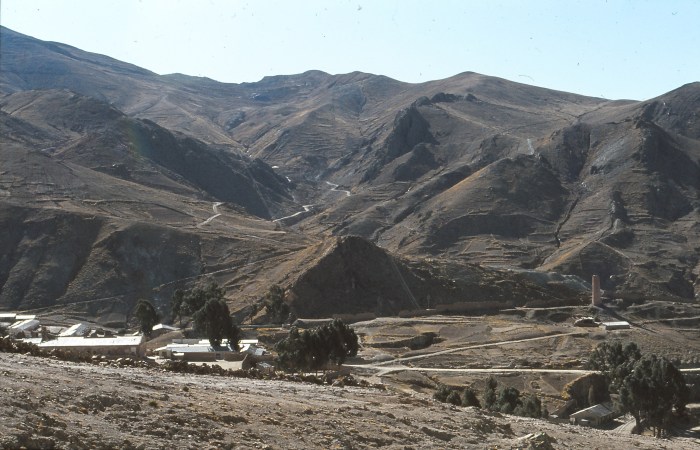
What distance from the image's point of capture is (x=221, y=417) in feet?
62.4

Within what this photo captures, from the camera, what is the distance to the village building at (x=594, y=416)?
49.1 metres

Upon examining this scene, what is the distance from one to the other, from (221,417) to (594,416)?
3552cm

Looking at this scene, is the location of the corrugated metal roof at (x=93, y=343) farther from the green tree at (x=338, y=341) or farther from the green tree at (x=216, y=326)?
the green tree at (x=338, y=341)

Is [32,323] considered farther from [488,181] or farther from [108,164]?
[488,181]

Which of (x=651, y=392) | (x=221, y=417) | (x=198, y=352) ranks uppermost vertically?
(x=221, y=417)

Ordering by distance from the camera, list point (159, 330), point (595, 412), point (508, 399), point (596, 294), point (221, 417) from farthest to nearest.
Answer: point (596, 294) < point (159, 330) < point (595, 412) < point (508, 399) < point (221, 417)

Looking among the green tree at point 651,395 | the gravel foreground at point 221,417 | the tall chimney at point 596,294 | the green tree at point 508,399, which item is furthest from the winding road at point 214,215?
the gravel foreground at point 221,417

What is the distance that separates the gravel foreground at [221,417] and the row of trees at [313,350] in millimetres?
17727

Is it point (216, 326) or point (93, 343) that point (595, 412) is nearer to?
point (216, 326)

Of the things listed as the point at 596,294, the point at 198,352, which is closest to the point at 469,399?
the point at 198,352

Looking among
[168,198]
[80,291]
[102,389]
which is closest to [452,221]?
[168,198]

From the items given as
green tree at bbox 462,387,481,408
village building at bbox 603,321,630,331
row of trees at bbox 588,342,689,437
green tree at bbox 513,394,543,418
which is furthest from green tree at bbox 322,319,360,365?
village building at bbox 603,321,630,331

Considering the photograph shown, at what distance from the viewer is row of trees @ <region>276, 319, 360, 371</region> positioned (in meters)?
45.5

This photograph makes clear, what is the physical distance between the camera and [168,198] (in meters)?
135
